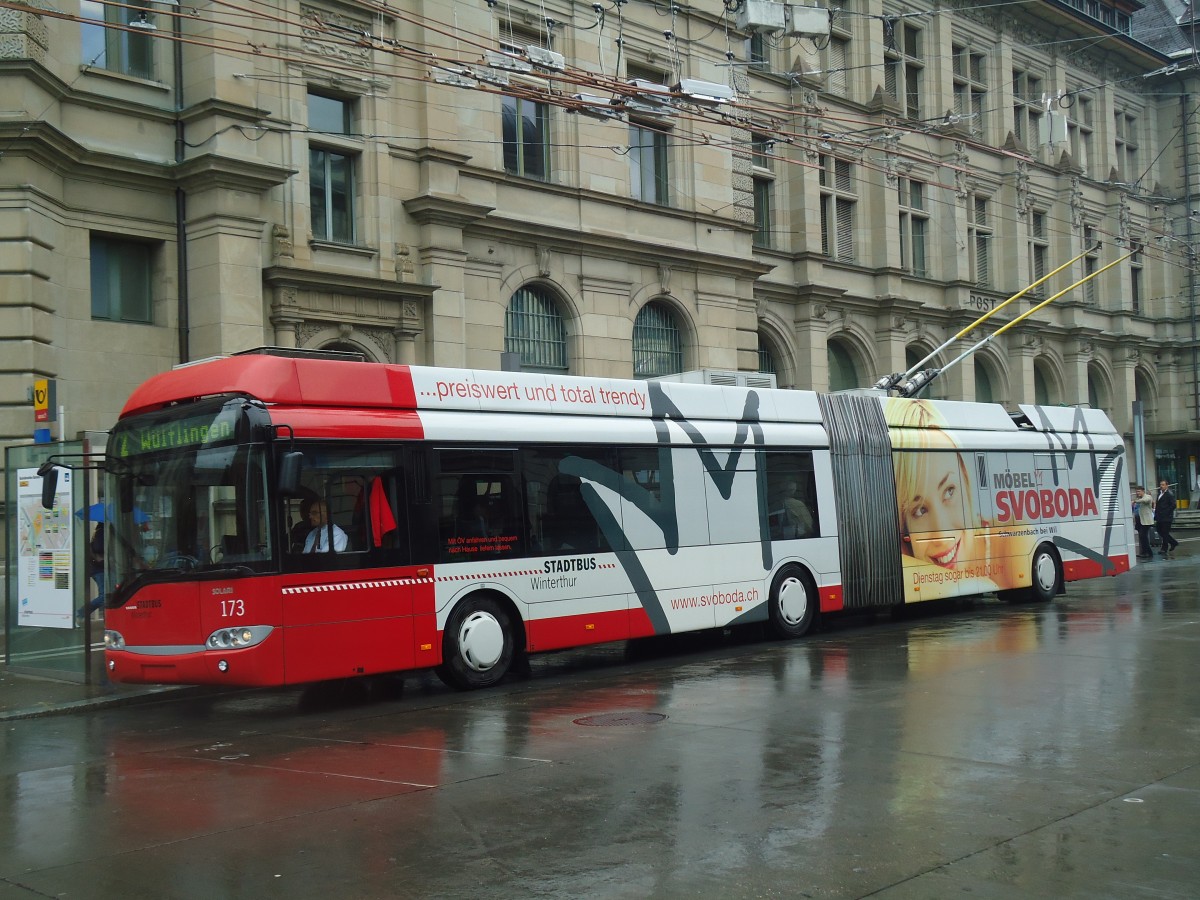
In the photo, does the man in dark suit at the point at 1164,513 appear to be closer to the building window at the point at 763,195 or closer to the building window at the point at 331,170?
the building window at the point at 763,195

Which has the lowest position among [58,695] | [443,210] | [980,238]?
[58,695]

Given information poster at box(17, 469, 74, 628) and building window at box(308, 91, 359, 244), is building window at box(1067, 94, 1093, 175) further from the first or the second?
information poster at box(17, 469, 74, 628)

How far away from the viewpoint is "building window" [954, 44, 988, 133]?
41156 mm

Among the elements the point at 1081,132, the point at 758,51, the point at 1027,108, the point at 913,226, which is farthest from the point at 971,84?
the point at 758,51

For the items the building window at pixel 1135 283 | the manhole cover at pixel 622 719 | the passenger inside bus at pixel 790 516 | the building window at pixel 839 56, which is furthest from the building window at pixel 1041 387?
the manhole cover at pixel 622 719

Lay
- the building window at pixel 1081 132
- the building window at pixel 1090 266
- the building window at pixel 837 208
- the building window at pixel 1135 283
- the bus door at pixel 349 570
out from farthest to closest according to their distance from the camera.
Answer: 1. the building window at pixel 1135 283
2. the building window at pixel 1090 266
3. the building window at pixel 1081 132
4. the building window at pixel 837 208
5. the bus door at pixel 349 570

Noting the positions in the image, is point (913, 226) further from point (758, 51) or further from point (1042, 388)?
point (1042, 388)

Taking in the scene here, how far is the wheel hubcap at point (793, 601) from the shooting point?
57.2 ft

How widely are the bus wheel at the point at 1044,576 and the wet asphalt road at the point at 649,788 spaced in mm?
8586

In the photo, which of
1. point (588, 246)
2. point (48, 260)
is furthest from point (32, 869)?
point (588, 246)

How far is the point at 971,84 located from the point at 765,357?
13.7 metres

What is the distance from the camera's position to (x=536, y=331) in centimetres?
2673

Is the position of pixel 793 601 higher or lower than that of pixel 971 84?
lower

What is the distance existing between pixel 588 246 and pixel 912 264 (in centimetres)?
1512
